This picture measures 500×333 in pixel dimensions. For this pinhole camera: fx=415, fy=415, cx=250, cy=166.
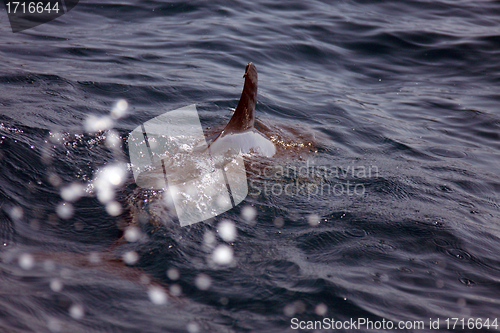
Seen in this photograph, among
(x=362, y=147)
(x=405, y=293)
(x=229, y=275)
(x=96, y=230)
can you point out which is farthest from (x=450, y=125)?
(x=96, y=230)

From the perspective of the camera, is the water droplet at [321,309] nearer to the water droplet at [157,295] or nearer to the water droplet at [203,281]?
the water droplet at [203,281]

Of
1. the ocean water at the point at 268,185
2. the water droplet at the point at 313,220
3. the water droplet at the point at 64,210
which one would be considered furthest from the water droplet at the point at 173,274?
the water droplet at the point at 313,220

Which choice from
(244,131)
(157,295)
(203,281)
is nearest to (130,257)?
(157,295)

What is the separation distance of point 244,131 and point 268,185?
0.65 meters

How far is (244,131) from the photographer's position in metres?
3.92

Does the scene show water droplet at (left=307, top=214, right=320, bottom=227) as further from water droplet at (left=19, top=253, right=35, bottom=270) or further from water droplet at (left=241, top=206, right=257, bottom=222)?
water droplet at (left=19, top=253, right=35, bottom=270)

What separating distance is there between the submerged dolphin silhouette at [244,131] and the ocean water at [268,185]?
0.52 ft

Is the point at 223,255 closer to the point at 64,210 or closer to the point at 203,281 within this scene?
the point at 203,281

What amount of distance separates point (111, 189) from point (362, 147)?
9.45 ft

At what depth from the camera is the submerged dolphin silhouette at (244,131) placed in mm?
3777

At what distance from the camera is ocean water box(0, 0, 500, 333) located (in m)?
2.24

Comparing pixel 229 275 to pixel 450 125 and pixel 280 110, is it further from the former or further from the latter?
pixel 450 125

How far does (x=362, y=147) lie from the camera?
189 inches

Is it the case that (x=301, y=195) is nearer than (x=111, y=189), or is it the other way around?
(x=111, y=189)
